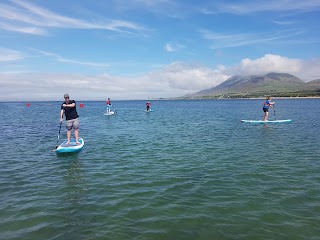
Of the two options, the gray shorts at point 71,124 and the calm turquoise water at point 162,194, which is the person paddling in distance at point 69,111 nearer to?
the gray shorts at point 71,124

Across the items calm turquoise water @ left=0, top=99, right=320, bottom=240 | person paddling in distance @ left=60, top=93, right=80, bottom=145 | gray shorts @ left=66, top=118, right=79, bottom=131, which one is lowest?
calm turquoise water @ left=0, top=99, right=320, bottom=240

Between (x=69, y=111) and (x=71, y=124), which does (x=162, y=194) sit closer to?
(x=71, y=124)

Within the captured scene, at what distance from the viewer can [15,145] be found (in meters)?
24.3

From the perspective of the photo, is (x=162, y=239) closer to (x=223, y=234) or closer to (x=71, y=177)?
(x=223, y=234)

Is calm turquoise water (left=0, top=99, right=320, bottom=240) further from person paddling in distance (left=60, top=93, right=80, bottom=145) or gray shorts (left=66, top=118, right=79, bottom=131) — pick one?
person paddling in distance (left=60, top=93, right=80, bottom=145)

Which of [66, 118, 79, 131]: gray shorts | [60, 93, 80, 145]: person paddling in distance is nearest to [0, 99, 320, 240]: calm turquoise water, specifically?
[66, 118, 79, 131]: gray shorts

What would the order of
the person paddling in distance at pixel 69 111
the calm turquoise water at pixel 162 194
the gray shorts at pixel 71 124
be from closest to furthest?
the calm turquoise water at pixel 162 194 → the person paddling in distance at pixel 69 111 → the gray shorts at pixel 71 124

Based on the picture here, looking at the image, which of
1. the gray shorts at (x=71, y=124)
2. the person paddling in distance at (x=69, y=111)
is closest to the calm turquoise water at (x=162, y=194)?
the gray shorts at (x=71, y=124)

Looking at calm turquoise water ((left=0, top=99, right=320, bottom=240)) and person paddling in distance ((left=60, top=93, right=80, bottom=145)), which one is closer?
calm turquoise water ((left=0, top=99, right=320, bottom=240))

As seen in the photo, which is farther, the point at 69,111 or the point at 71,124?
the point at 71,124

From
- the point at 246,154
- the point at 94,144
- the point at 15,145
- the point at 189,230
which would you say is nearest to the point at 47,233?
the point at 189,230

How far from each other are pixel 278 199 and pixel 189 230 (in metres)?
4.51

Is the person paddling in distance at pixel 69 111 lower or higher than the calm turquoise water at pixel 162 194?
higher

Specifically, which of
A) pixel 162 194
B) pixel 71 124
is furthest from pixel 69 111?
pixel 162 194
